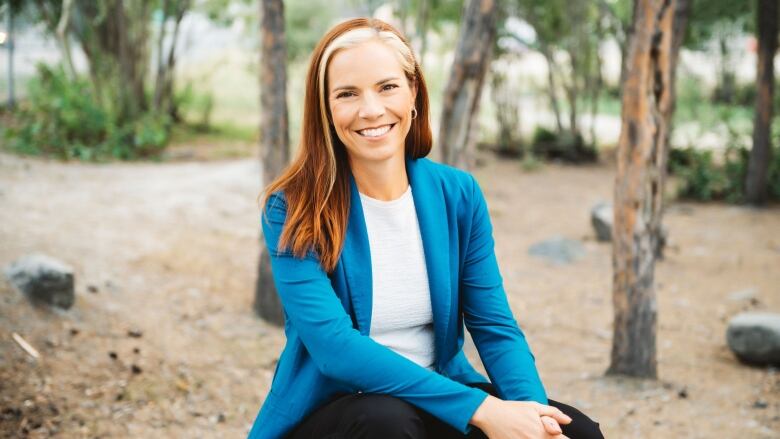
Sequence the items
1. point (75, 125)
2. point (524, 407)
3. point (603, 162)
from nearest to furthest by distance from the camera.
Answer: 1. point (524, 407)
2. point (75, 125)
3. point (603, 162)

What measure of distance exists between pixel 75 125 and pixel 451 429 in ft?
28.0

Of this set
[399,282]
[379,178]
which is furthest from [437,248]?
[379,178]

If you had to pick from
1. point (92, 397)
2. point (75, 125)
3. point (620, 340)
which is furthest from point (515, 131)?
point (92, 397)

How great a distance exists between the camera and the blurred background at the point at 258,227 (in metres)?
3.59

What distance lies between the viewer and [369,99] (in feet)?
6.31

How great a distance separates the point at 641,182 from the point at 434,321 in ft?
6.65

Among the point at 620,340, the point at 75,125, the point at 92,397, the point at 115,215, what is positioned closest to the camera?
the point at 92,397

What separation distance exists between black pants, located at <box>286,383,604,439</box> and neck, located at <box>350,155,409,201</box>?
0.55 m

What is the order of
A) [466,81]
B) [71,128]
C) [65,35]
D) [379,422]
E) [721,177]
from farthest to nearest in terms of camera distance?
[65,35], [721,177], [71,128], [466,81], [379,422]

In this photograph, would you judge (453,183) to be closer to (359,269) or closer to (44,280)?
(359,269)

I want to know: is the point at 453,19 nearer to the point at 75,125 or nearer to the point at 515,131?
the point at 515,131

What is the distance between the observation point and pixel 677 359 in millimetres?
4465

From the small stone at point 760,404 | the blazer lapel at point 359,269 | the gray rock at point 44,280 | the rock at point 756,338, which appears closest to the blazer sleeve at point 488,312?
the blazer lapel at point 359,269

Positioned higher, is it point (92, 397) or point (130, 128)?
point (130, 128)
